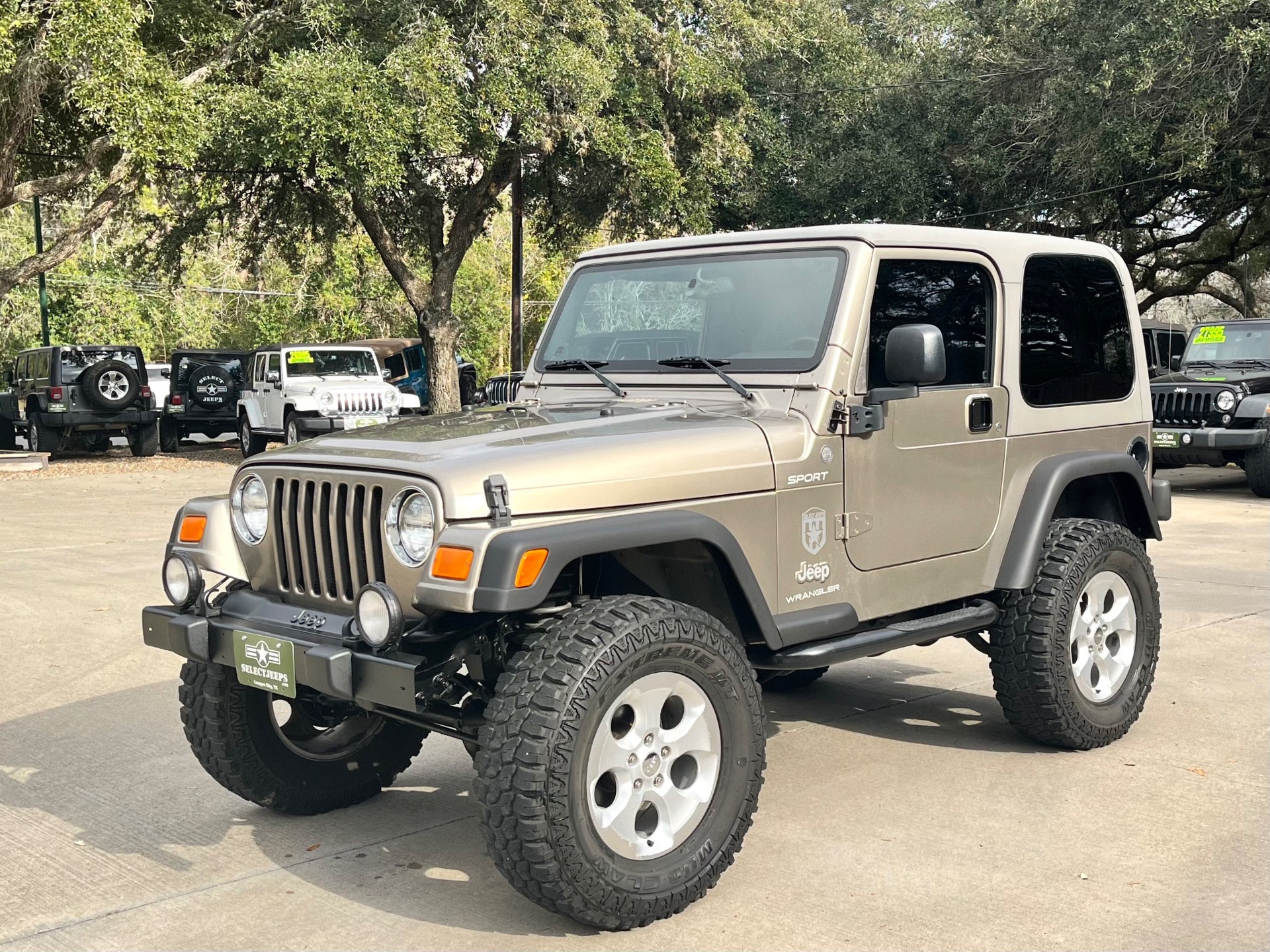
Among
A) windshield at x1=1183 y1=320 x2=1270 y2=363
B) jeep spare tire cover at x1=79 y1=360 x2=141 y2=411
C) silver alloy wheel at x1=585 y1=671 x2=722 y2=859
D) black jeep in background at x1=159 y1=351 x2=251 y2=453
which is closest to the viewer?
silver alloy wheel at x1=585 y1=671 x2=722 y2=859

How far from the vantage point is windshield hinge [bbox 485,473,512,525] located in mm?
3504

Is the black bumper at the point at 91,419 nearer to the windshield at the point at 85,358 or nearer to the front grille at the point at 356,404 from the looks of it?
the windshield at the point at 85,358

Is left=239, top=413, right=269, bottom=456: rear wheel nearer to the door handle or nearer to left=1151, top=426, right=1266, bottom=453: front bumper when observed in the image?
left=1151, top=426, right=1266, bottom=453: front bumper

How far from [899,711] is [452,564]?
121 inches

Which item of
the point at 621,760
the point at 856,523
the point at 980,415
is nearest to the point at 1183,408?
the point at 980,415

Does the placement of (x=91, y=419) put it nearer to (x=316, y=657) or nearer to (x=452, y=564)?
(x=316, y=657)

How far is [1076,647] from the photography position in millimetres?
5152

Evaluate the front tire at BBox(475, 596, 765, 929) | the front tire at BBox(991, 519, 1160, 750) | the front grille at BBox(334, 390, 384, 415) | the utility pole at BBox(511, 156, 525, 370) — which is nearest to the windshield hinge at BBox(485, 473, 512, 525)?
the front tire at BBox(475, 596, 765, 929)

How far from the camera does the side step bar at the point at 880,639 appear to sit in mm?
4215

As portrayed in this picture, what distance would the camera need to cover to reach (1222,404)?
1444 centimetres

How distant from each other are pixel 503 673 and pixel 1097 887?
6.17 feet

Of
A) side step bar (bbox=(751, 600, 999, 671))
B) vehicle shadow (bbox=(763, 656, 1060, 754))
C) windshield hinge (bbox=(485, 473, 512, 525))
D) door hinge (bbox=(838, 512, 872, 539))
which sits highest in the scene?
windshield hinge (bbox=(485, 473, 512, 525))

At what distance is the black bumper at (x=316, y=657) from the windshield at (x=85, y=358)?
1913cm

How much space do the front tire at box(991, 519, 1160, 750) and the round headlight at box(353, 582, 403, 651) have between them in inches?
101
